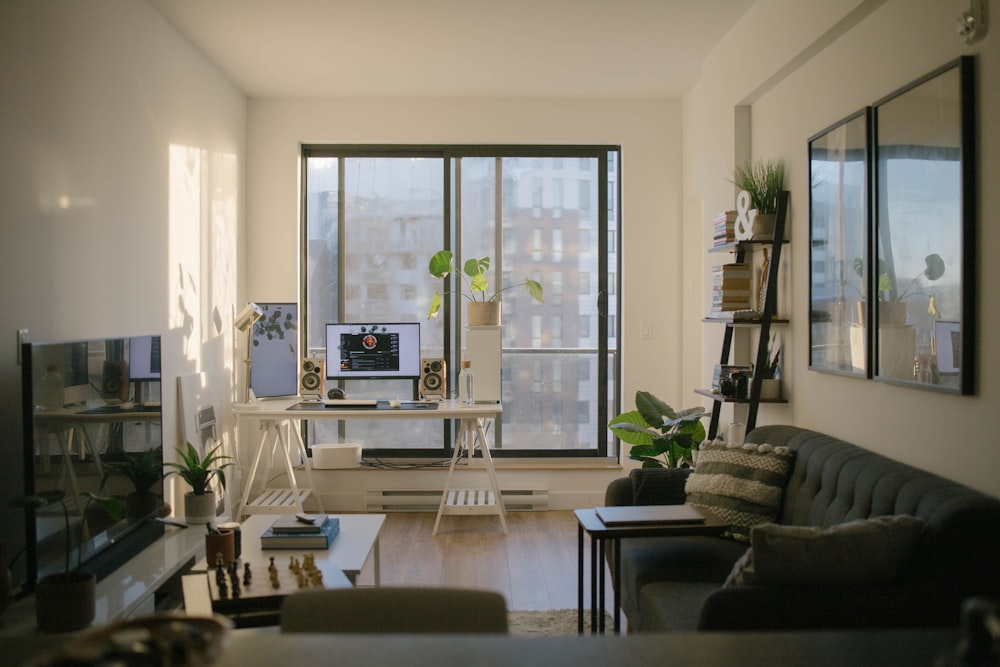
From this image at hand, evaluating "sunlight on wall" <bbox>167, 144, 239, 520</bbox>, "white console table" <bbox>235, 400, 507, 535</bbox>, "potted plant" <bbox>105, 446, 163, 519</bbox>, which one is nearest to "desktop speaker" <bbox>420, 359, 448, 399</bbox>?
"white console table" <bbox>235, 400, 507, 535</bbox>

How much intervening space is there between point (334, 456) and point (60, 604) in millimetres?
3259

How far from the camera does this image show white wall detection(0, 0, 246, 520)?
9.59ft

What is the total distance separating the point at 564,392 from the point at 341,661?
5.09 m

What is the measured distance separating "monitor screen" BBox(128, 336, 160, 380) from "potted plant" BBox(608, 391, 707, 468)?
7.70 ft

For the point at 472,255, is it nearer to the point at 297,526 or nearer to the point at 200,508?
Answer: the point at 200,508

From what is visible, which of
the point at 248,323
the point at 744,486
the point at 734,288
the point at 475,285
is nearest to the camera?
the point at 744,486

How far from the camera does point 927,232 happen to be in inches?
104

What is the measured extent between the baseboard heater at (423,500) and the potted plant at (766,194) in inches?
99.9

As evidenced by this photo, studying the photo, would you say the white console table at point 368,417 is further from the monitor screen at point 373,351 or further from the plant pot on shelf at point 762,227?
the plant pot on shelf at point 762,227

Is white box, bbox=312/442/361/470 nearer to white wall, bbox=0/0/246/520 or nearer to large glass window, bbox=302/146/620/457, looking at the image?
large glass window, bbox=302/146/620/457

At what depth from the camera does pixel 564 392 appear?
5957 mm

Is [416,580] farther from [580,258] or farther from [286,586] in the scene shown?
[580,258]

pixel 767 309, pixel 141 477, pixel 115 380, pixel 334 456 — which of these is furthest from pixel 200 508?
pixel 767 309

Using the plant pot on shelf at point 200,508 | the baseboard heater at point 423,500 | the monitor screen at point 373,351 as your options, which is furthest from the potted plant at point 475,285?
the plant pot on shelf at point 200,508
